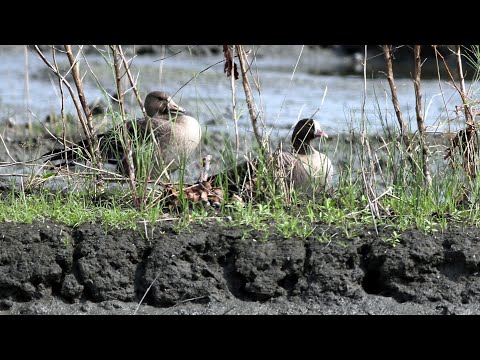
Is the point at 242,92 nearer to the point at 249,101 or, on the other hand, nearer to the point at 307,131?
the point at 307,131

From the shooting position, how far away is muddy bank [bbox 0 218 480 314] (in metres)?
5.14

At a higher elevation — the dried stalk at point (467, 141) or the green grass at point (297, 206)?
the dried stalk at point (467, 141)

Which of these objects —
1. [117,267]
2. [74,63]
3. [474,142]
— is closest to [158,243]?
[117,267]

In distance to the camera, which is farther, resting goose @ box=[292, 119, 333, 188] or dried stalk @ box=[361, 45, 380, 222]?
resting goose @ box=[292, 119, 333, 188]

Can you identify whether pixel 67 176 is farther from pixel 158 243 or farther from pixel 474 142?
pixel 474 142

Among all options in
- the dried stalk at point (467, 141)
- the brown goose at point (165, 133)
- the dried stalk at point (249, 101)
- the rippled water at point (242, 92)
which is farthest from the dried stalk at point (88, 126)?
the rippled water at point (242, 92)

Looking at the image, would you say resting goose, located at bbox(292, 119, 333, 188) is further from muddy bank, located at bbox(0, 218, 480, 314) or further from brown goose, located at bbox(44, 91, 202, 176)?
muddy bank, located at bbox(0, 218, 480, 314)

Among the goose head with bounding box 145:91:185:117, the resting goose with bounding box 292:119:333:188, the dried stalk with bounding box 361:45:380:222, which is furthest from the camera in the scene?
the goose head with bounding box 145:91:185:117

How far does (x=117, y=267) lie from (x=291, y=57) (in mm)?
16140

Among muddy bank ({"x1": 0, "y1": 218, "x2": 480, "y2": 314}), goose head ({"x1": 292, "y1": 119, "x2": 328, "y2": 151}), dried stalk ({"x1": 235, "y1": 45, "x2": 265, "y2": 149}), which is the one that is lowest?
muddy bank ({"x1": 0, "y1": 218, "x2": 480, "y2": 314})

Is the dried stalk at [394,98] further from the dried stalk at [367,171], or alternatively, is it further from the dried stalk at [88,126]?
the dried stalk at [88,126]

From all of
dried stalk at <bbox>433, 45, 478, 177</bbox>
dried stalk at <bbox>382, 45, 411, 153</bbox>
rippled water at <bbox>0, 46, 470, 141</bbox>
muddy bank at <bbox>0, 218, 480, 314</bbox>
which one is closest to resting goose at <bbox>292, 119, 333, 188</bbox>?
dried stalk at <bbox>382, 45, 411, 153</bbox>

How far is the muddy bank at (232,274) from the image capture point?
5.14m
